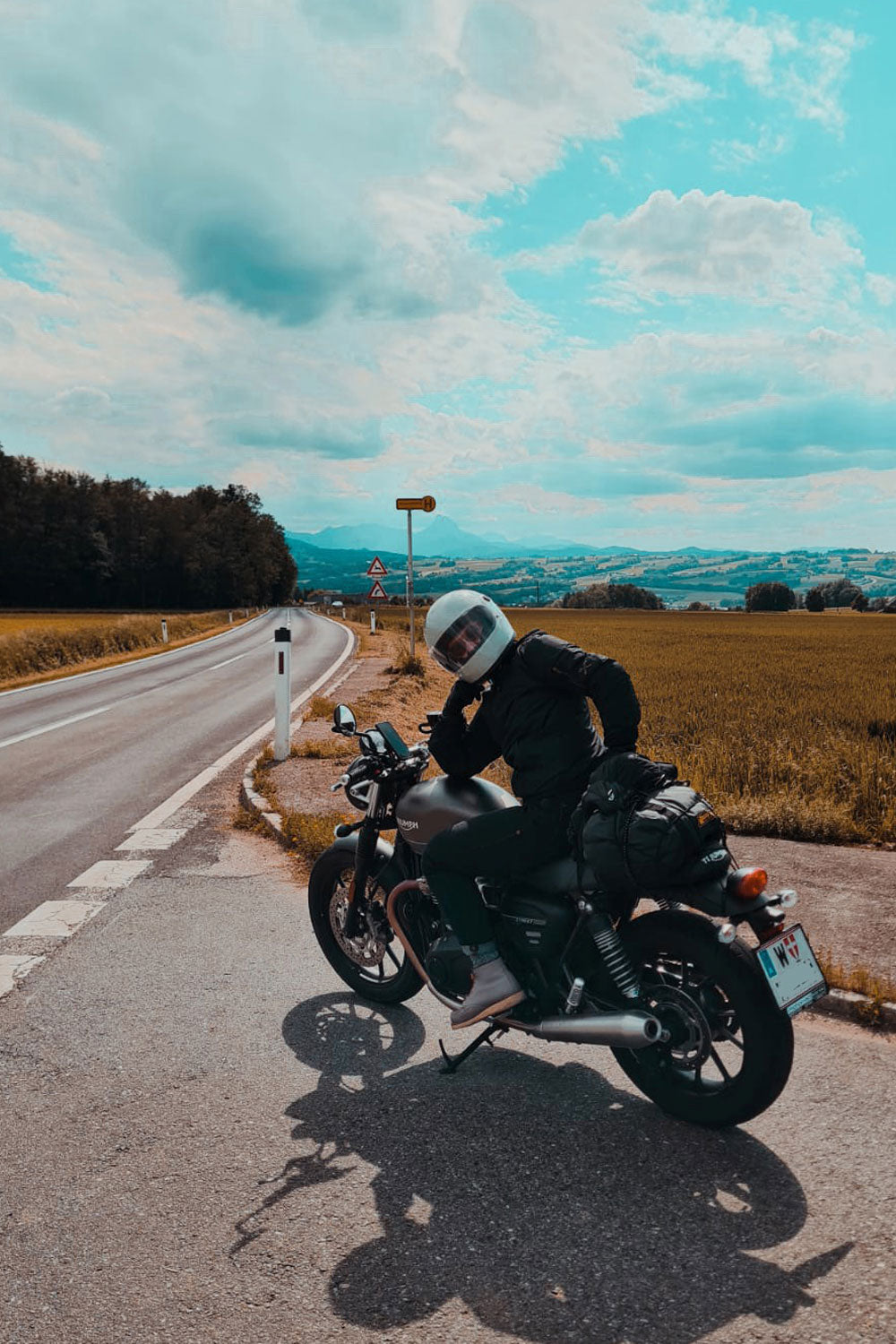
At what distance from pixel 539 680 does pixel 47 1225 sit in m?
2.26

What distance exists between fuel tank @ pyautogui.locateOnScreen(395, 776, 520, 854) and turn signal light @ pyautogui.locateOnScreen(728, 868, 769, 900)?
34.6 inches

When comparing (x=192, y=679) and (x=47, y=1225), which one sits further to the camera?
(x=192, y=679)

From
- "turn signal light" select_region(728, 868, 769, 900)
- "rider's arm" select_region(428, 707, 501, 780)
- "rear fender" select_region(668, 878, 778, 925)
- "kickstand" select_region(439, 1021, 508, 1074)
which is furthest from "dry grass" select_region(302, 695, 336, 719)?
"turn signal light" select_region(728, 868, 769, 900)

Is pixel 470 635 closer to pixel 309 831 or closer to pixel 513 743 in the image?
pixel 513 743

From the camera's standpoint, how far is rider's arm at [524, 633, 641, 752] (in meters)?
3.15

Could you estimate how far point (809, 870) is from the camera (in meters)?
5.61

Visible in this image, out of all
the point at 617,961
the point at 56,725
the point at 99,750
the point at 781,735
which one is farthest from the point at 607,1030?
the point at 56,725

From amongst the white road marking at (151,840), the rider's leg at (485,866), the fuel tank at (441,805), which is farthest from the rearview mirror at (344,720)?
the white road marking at (151,840)

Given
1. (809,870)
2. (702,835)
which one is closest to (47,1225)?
(702,835)

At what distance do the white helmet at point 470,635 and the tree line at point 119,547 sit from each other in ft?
283

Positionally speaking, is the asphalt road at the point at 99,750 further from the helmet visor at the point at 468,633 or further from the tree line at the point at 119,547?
the tree line at the point at 119,547

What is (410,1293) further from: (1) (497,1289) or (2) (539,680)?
(2) (539,680)

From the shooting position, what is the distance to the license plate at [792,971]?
2.78 meters

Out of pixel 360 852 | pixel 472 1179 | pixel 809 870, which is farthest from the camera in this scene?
pixel 809 870
